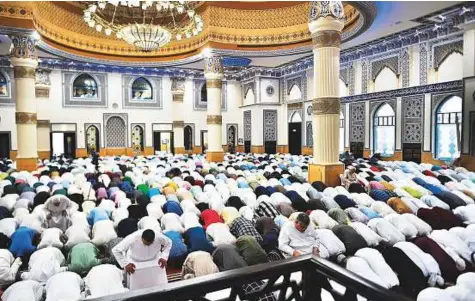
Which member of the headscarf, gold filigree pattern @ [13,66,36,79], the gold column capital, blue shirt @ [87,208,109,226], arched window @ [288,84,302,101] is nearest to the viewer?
the headscarf

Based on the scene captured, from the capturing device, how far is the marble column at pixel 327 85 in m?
6.96

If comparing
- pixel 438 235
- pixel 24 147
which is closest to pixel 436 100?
pixel 438 235

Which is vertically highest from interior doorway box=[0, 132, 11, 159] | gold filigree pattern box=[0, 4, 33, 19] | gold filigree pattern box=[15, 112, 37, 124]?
gold filigree pattern box=[0, 4, 33, 19]

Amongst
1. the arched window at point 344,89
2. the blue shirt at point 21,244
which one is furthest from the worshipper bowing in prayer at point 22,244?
the arched window at point 344,89

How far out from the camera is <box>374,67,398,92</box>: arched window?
1120 centimetres

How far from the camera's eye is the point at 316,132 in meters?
7.16

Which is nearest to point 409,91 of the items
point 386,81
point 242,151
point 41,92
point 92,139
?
point 386,81

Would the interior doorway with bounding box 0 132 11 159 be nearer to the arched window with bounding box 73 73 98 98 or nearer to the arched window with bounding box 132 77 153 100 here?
the arched window with bounding box 73 73 98 98

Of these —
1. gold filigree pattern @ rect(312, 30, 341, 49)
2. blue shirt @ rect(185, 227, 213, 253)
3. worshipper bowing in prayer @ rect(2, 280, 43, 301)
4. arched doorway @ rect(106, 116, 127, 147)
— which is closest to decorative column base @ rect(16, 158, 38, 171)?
arched doorway @ rect(106, 116, 127, 147)

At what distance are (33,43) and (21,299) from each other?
8230 mm

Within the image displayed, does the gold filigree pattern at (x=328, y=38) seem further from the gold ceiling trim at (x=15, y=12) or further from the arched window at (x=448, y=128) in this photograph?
the gold ceiling trim at (x=15, y=12)

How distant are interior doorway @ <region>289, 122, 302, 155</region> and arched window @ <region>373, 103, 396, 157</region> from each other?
3.92 meters

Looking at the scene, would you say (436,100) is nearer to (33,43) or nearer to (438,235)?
(438,235)

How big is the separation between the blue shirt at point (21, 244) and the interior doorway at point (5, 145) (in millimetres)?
11365
